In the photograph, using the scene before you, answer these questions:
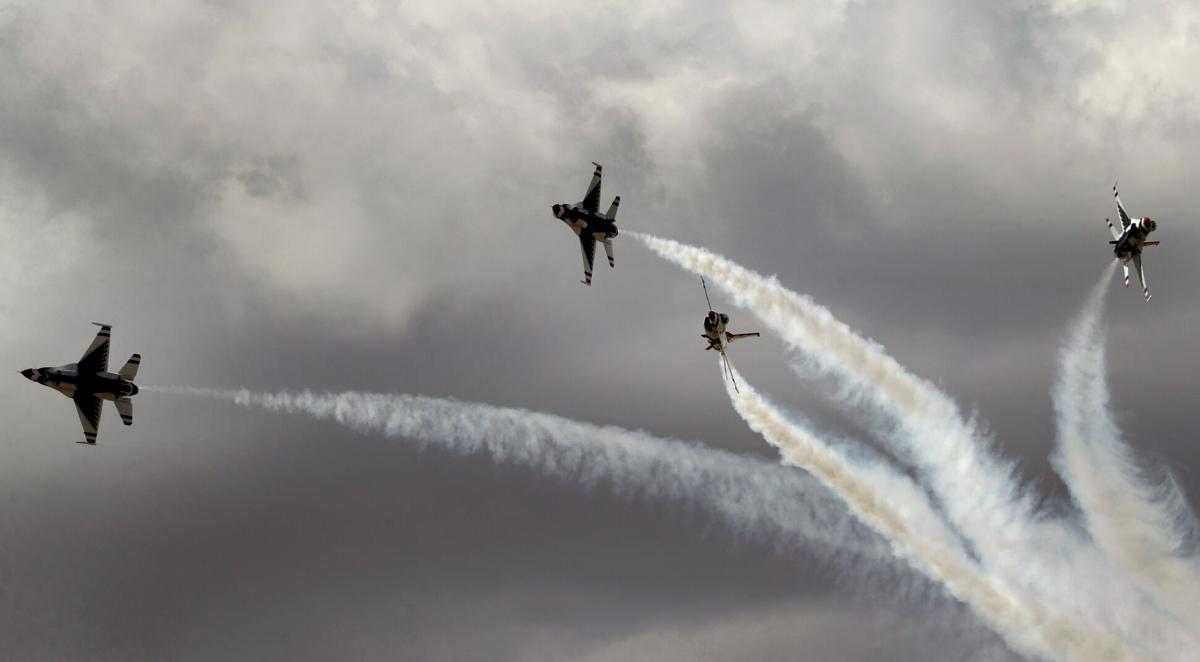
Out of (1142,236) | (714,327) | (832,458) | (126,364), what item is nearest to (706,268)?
(714,327)

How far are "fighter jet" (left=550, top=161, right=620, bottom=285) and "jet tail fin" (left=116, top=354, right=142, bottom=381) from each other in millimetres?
30840

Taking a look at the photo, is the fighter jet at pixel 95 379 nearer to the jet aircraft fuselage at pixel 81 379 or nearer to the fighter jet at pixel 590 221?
the jet aircraft fuselage at pixel 81 379

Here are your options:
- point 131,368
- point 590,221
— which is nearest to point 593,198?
point 590,221

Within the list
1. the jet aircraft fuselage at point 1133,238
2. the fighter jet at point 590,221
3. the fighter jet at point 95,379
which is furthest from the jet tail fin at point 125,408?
the jet aircraft fuselage at point 1133,238

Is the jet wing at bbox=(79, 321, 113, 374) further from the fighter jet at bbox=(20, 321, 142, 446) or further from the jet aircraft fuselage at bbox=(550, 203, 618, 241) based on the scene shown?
the jet aircraft fuselage at bbox=(550, 203, 618, 241)

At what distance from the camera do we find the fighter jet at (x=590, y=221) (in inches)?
6954

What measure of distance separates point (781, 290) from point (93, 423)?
162 ft

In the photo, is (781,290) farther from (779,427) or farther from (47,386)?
A: (47,386)

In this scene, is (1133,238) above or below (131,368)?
above

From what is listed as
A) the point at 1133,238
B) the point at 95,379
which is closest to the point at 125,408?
the point at 95,379

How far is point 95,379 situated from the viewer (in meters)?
169

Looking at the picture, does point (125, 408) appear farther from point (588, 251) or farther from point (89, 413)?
point (588, 251)

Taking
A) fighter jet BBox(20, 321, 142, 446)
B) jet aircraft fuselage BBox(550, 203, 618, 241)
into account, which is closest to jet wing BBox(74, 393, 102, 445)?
fighter jet BBox(20, 321, 142, 446)

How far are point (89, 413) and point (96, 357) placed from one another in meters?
4.06
